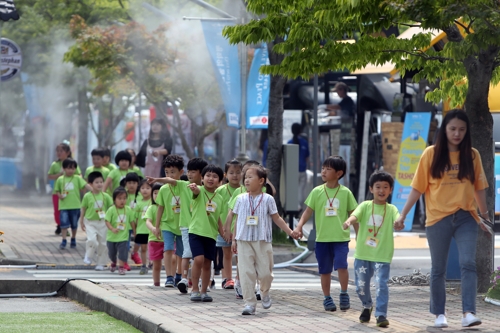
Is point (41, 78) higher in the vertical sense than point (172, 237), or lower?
higher

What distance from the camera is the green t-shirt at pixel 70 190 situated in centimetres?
1655

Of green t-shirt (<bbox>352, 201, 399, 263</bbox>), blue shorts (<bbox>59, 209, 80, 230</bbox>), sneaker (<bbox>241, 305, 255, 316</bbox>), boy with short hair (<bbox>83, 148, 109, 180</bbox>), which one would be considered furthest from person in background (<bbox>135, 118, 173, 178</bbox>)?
green t-shirt (<bbox>352, 201, 399, 263</bbox>)

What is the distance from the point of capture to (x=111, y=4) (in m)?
26.2

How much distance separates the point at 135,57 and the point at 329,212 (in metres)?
16.2

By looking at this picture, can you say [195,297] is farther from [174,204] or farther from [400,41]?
[400,41]

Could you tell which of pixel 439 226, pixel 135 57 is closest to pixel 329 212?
pixel 439 226

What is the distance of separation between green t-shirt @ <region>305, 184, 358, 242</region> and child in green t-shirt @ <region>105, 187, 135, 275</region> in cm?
503

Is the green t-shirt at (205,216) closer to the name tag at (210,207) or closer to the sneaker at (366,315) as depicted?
the name tag at (210,207)

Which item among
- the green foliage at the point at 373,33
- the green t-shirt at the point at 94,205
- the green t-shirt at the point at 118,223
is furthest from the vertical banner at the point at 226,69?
the green foliage at the point at 373,33

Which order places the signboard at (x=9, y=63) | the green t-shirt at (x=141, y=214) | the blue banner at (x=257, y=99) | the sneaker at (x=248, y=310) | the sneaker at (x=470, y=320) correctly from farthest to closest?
the signboard at (x=9, y=63)
the blue banner at (x=257, y=99)
the green t-shirt at (x=141, y=214)
the sneaker at (x=248, y=310)
the sneaker at (x=470, y=320)

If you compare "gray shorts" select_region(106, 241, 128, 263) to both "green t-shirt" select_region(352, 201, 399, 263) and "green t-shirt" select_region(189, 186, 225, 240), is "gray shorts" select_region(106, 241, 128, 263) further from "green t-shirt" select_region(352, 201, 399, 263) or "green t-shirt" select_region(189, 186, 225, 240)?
"green t-shirt" select_region(352, 201, 399, 263)

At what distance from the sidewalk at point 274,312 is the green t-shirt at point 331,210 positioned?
2.26 ft

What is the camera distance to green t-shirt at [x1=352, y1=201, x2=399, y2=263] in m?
8.06

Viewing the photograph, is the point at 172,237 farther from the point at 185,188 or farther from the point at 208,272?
the point at 208,272
